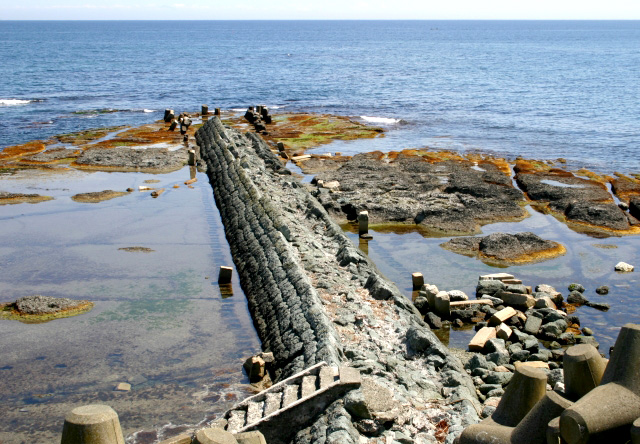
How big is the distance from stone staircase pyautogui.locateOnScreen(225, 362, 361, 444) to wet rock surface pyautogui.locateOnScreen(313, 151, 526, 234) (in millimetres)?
11901

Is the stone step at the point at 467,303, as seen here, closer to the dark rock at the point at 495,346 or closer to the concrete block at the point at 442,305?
the concrete block at the point at 442,305

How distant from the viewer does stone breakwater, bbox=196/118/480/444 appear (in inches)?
311

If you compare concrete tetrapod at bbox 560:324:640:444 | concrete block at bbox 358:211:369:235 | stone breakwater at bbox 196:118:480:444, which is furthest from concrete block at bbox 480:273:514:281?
concrete tetrapod at bbox 560:324:640:444

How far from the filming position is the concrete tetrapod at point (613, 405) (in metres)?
4.61

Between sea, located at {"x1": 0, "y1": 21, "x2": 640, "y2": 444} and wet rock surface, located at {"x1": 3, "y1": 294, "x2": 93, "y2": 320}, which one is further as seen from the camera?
wet rock surface, located at {"x1": 3, "y1": 294, "x2": 93, "y2": 320}

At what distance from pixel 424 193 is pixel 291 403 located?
625 inches

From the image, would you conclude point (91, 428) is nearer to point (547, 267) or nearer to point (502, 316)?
point (502, 316)

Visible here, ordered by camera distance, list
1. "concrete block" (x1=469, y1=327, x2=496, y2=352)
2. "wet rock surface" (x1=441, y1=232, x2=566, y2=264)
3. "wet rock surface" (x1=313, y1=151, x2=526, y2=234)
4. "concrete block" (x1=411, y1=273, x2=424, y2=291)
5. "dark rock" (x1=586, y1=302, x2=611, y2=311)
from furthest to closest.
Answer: "wet rock surface" (x1=313, y1=151, x2=526, y2=234) < "wet rock surface" (x1=441, y1=232, x2=566, y2=264) < "concrete block" (x1=411, y1=273, x2=424, y2=291) < "dark rock" (x1=586, y1=302, x2=611, y2=311) < "concrete block" (x1=469, y1=327, x2=496, y2=352)

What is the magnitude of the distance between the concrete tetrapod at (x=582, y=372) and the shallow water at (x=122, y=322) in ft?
19.4

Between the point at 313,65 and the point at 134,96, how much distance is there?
42.2 metres

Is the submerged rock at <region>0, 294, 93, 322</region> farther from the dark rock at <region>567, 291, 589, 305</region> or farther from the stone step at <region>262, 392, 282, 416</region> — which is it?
the dark rock at <region>567, 291, 589, 305</region>

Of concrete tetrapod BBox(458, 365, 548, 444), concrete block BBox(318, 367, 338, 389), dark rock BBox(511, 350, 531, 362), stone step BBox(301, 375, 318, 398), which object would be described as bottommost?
dark rock BBox(511, 350, 531, 362)

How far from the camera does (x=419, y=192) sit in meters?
23.0

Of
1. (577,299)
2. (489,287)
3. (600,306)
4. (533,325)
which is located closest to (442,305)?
(489,287)
